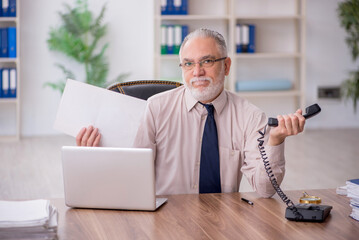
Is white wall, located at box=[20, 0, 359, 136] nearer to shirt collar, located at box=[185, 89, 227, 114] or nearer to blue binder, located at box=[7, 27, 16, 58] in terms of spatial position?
blue binder, located at box=[7, 27, 16, 58]

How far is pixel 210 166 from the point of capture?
7.27ft

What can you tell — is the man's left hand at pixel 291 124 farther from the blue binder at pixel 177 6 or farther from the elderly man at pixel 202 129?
the blue binder at pixel 177 6

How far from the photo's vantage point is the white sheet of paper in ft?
6.41

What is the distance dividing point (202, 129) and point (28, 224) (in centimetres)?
99

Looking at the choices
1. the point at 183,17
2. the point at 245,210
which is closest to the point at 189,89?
the point at 245,210

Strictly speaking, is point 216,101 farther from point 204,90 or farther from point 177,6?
point 177,6

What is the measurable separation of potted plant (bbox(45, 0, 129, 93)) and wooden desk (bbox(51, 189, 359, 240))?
4.66 meters

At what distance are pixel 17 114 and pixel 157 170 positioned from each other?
4.36 m

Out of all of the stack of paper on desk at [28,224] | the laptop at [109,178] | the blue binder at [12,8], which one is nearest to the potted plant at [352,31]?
the blue binder at [12,8]

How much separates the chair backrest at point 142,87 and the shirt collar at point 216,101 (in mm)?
264

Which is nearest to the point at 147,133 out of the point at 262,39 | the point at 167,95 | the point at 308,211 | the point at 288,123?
the point at 167,95

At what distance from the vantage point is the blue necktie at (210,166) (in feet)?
7.27

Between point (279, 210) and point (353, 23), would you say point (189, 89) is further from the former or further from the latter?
point (353, 23)

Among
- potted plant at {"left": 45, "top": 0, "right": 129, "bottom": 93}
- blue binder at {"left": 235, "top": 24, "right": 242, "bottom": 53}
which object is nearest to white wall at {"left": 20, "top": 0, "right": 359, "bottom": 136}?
potted plant at {"left": 45, "top": 0, "right": 129, "bottom": 93}
